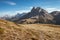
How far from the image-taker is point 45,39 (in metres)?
29.9

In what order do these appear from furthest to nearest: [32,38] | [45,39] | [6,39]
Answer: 1. [45,39]
2. [32,38]
3. [6,39]

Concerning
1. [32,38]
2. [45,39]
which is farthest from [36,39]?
[45,39]

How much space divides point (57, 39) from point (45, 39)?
405cm

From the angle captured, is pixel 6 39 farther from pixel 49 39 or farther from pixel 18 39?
pixel 49 39

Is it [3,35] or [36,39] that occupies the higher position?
[3,35]

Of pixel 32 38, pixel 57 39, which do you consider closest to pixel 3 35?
pixel 32 38

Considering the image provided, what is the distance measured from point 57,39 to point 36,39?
7.25m

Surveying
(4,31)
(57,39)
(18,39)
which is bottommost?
(57,39)

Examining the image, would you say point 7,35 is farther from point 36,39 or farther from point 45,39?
point 45,39

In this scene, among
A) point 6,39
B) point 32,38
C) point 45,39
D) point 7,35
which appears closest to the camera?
point 6,39

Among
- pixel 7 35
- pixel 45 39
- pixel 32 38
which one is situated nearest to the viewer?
pixel 7 35

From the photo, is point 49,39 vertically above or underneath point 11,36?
underneath

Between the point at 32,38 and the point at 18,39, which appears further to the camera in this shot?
the point at 32,38

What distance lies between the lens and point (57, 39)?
31.7 m
